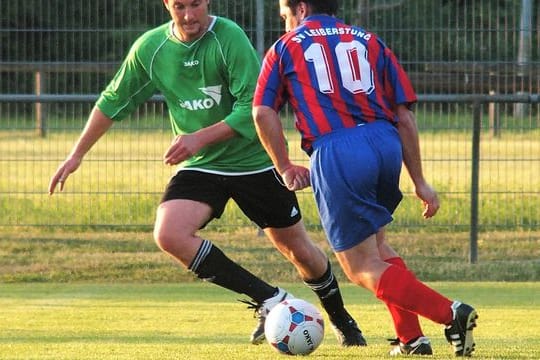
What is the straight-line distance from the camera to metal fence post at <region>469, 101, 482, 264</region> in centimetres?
1285

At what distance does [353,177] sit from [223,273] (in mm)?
1475

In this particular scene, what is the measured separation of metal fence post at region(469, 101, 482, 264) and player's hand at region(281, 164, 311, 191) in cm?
644

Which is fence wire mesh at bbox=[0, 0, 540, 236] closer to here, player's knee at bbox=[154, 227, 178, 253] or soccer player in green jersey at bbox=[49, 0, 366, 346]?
soccer player in green jersey at bbox=[49, 0, 366, 346]

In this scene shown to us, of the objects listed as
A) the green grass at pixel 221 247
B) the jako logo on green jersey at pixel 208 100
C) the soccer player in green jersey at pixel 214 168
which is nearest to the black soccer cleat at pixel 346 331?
the soccer player in green jersey at pixel 214 168

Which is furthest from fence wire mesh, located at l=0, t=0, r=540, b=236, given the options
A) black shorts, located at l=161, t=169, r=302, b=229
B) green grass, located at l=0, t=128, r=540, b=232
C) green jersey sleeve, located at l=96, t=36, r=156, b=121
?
black shorts, located at l=161, t=169, r=302, b=229

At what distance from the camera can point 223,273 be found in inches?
302

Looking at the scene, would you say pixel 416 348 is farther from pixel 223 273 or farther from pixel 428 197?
pixel 223 273

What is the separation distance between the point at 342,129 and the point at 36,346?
2.42 m

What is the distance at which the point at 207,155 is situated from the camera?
7844 mm

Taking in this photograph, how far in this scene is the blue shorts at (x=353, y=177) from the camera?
6.46m

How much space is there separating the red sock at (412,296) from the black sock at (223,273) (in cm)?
130

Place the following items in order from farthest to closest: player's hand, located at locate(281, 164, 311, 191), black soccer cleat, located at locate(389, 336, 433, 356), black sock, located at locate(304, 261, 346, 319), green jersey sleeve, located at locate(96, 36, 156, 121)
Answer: green jersey sleeve, located at locate(96, 36, 156, 121) → black sock, located at locate(304, 261, 346, 319) → black soccer cleat, located at locate(389, 336, 433, 356) → player's hand, located at locate(281, 164, 311, 191)

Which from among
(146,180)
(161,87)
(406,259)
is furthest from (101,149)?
(161,87)

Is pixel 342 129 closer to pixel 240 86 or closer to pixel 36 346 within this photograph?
pixel 240 86
